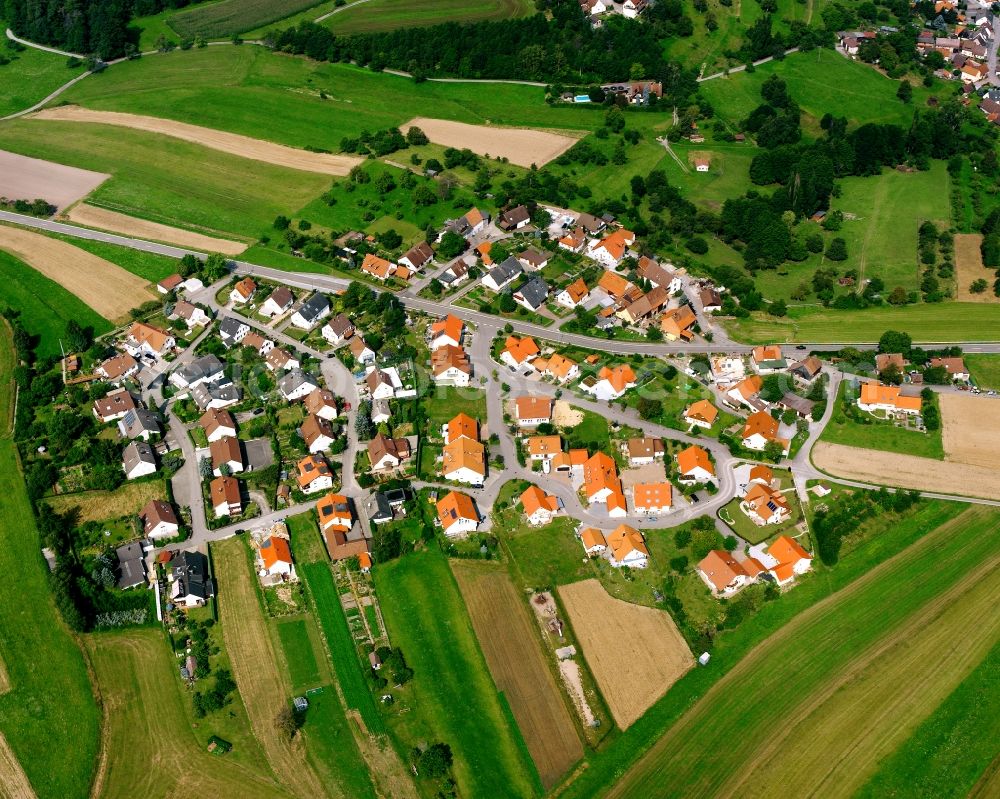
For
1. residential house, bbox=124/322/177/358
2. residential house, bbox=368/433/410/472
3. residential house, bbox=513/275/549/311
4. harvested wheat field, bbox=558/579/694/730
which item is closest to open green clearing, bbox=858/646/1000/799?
harvested wheat field, bbox=558/579/694/730

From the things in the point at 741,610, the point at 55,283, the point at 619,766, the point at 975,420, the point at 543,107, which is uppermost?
the point at 543,107

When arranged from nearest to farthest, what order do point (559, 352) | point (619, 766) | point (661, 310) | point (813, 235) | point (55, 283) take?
point (619, 766)
point (559, 352)
point (661, 310)
point (55, 283)
point (813, 235)

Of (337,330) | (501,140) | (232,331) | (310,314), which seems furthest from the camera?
(501,140)

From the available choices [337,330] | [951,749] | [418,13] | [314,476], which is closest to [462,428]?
[314,476]

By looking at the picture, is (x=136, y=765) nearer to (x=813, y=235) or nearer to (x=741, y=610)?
(x=741, y=610)

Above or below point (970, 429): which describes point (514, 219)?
above

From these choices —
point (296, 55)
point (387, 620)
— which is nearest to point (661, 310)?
point (387, 620)

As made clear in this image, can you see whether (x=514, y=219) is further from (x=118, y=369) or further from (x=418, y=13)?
(x=418, y=13)
